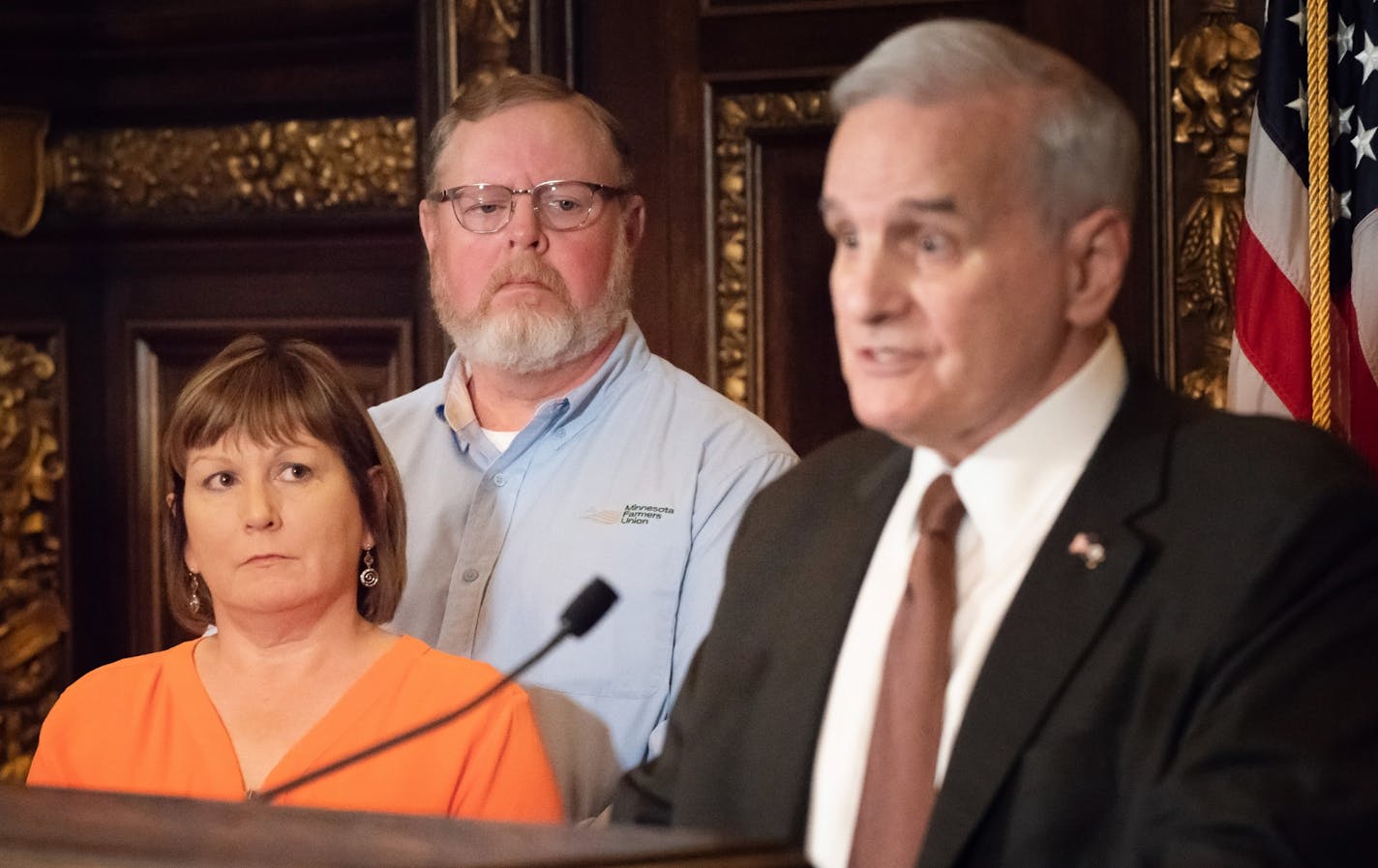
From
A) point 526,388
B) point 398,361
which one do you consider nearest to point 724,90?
point 398,361

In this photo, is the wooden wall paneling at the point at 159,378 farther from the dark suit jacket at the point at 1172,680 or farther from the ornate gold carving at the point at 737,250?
the dark suit jacket at the point at 1172,680

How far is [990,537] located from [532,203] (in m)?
1.32

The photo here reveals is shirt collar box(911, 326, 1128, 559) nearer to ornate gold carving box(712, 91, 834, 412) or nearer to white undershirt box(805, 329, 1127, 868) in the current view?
white undershirt box(805, 329, 1127, 868)

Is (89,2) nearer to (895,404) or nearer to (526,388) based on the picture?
(526,388)

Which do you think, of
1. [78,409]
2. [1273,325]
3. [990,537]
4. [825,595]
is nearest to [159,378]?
[78,409]

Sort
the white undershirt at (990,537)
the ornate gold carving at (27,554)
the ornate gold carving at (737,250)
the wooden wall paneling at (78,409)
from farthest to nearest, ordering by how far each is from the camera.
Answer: the wooden wall paneling at (78,409), the ornate gold carving at (27,554), the ornate gold carving at (737,250), the white undershirt at (990,537)

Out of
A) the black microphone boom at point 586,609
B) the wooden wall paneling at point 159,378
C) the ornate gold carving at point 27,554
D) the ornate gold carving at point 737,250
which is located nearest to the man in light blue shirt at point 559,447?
the black microphone boom at point 586,609

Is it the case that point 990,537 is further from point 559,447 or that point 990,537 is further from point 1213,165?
point 1213,165

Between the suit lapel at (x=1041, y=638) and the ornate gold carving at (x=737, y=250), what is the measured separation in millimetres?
2378

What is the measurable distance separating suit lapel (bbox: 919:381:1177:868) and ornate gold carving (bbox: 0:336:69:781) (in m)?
3.25

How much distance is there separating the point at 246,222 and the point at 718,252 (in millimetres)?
1131

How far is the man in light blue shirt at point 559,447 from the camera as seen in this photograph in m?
2.53

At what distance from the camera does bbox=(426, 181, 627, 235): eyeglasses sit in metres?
2.74

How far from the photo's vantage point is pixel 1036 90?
1.52 m
